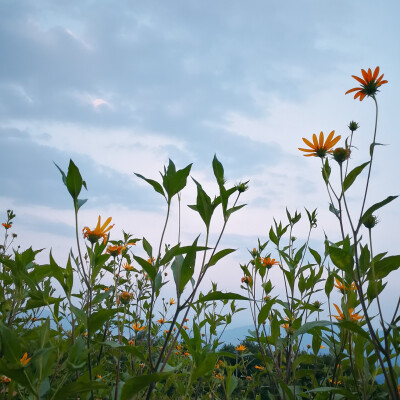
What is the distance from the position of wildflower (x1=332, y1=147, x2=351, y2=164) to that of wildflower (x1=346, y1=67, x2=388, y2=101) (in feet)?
0.77

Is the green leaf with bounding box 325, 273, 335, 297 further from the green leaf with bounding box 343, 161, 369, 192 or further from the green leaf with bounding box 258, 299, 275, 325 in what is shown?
the green leaf with bounding box 343, 161, 369, 192

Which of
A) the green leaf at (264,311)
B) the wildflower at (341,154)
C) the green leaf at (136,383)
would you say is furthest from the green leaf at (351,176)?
the green leaf at (136,383)

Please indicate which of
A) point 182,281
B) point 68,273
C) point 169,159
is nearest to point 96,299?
point 68,273

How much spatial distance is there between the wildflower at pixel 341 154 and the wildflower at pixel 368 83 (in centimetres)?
23

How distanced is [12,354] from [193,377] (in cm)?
62

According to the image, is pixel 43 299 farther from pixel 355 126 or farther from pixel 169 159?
pixel 355 126

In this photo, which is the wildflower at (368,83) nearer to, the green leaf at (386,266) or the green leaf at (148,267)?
the green leaf at (386,266)

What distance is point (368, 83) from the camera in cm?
145

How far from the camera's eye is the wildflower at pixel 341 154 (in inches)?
55.8

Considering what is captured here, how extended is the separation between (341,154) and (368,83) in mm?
316

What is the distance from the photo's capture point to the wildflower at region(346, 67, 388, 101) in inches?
56.6

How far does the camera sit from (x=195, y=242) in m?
1.01

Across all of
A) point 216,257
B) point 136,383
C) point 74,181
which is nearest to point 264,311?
point 216,257

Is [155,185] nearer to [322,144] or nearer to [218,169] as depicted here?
[218,169]
